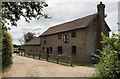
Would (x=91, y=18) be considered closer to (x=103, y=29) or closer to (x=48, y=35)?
(x=103, y=29)

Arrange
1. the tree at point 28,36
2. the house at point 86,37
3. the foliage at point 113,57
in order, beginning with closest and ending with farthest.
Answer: the foliage at point 113,57 < the house at point 86,37 < the tree at point 28,36

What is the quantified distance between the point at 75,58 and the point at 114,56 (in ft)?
92.2

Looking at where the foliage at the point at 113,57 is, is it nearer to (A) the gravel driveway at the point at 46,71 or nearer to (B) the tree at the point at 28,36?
(A) the gravel driveway at the point at 46,71

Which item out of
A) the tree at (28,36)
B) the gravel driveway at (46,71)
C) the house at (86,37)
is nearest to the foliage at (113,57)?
the gravel driveway at (46,71)

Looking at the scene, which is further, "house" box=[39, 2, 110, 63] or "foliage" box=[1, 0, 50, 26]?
"house" box=[39, 2, 110, 63]

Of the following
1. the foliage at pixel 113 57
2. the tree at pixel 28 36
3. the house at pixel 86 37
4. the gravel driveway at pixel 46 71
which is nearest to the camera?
the foliage at pixel 113 57

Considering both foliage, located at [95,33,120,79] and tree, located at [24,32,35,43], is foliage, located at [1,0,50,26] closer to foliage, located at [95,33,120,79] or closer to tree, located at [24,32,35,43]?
foliage, located at [95,33,120,79]

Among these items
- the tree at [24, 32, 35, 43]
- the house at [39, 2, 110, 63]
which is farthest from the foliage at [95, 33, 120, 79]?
the tree at [24, 32, 35, 43]

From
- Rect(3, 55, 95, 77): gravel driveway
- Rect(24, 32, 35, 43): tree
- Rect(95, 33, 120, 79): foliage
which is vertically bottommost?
Rect(3, 55, 95, 77): gravel driveway

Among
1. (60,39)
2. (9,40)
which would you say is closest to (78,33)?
(60,39)

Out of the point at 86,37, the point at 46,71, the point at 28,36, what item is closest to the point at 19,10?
the point at 46,71

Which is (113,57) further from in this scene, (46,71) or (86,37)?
(86,37)

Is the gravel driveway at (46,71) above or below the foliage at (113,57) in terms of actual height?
below

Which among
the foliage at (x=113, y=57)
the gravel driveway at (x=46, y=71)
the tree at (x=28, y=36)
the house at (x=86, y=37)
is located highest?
the tree at (x=28, y=36)
